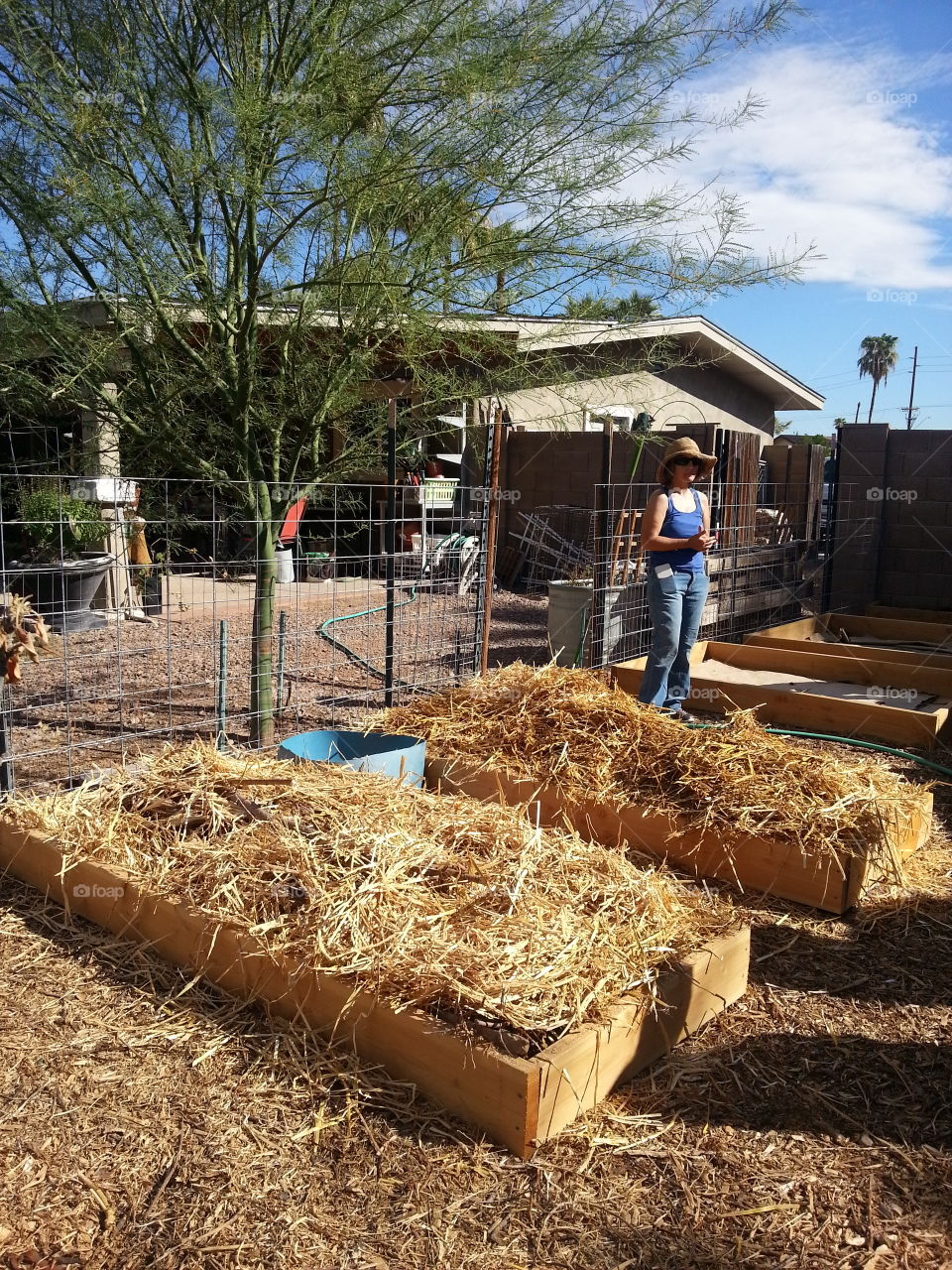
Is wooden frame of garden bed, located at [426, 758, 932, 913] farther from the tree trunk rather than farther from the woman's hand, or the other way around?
the woman's hand

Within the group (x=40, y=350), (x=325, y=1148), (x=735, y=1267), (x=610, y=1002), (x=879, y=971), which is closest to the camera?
(x=735, y=1267)

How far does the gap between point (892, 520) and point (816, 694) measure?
4826 mm

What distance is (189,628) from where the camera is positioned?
10016mm

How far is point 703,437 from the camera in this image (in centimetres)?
981

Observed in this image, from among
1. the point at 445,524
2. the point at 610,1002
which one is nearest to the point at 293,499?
the point at 610,1002

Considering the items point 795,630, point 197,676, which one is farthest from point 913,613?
point 197,676

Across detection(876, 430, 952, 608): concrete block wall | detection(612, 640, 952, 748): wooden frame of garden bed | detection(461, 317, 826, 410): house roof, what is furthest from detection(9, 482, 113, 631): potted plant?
detection(876, 430, 952, 608): concrete block wall

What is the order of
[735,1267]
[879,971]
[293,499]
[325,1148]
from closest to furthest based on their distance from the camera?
[735,1267], [325,1148], [879,971], [293,499]

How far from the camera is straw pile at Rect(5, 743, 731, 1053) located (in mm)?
2729

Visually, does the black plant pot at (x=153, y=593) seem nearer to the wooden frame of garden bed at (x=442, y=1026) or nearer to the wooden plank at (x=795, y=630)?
the wooden plank at (x=795, y=630)

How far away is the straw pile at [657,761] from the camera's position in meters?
4.07

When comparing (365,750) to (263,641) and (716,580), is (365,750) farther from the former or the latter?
(716,580)

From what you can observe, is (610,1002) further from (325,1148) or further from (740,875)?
(740,875)

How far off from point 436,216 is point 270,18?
1202 mm
